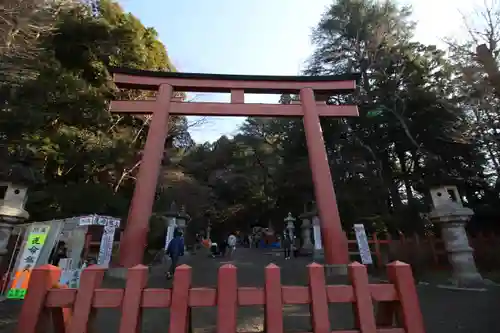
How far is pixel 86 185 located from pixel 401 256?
12381mm

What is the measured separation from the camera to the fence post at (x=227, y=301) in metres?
1.99

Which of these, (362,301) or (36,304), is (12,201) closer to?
(36,304)

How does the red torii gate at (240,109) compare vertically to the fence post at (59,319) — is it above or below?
above

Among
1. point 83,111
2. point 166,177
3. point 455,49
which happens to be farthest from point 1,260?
point 455,49

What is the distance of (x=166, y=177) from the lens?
51.2ft

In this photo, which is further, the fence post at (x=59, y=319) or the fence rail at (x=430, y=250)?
the fence rail at (x=430, y=250)

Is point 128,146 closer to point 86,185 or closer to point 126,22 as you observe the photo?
point 86,185

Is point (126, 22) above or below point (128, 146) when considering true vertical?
above

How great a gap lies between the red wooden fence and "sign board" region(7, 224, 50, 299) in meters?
4.86

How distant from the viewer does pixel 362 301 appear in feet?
7.08

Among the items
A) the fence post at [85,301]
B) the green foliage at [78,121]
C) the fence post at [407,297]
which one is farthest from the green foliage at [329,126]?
the fence post at [85,301]

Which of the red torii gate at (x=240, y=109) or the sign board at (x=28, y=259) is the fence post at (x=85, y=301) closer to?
the sign board at (x=28, y=259)

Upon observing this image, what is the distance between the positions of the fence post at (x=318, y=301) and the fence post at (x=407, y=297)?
0.57 metres

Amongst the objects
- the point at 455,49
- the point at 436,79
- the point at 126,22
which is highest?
the point at 126,22
